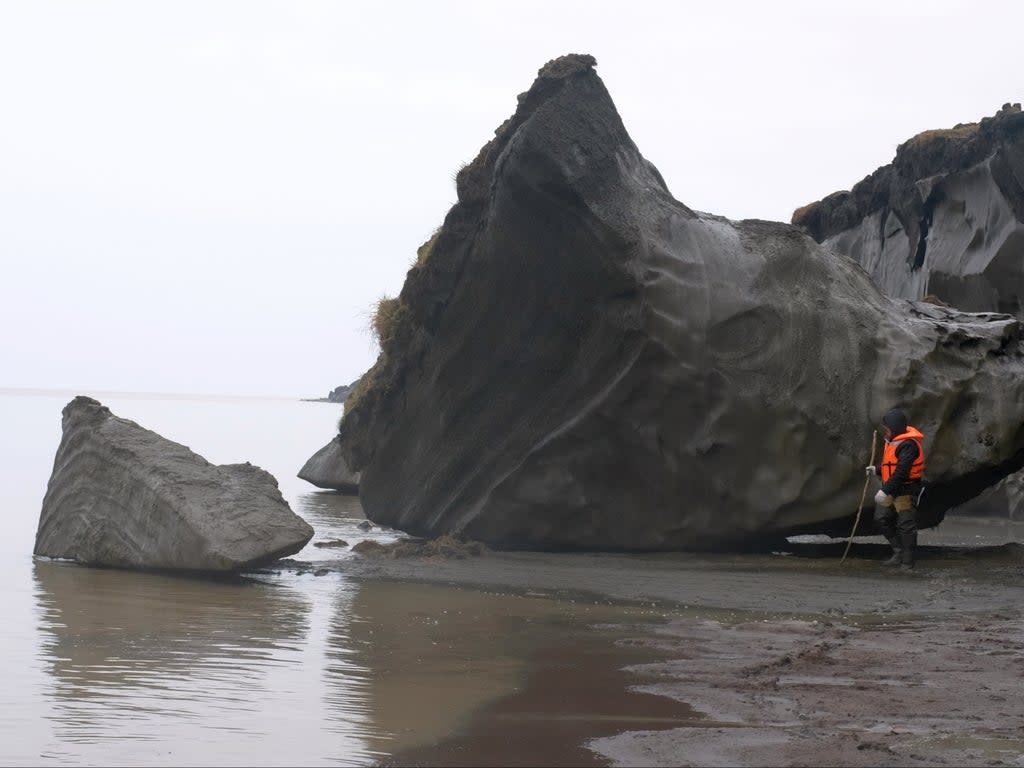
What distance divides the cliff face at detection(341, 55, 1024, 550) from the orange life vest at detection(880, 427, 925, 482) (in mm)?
663

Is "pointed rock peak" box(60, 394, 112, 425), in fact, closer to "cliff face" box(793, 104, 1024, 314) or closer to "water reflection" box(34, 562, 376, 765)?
"water reflection" box(34, 562, 376, 765)

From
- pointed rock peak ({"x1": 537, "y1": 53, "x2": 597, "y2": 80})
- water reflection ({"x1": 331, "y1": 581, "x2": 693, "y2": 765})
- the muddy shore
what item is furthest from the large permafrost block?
pointed rock peak ({"x1": 537, "y1": 53, "x2": 597, "y2": 80})

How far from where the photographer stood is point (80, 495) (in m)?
12.8

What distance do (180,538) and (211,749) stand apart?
6.40 metres

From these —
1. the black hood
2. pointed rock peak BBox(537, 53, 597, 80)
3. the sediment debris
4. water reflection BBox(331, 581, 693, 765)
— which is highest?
pointed rock peak BBox(537, 53, 597, 80)

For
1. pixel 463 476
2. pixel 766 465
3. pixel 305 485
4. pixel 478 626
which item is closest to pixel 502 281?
pixel 463 476

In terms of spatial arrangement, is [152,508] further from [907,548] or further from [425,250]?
[907,548]

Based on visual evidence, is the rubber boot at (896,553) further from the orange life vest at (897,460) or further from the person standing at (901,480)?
the orange life vest at (897,460)

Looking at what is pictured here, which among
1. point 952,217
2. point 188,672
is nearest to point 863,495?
point 188,672

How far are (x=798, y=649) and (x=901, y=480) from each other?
4493 mm

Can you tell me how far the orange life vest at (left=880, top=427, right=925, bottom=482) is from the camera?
12.1m

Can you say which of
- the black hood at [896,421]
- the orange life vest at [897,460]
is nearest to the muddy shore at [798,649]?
the orange life vest at [897,460]

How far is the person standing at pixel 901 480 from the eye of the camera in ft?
39.7

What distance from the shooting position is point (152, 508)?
12047 millimetres
